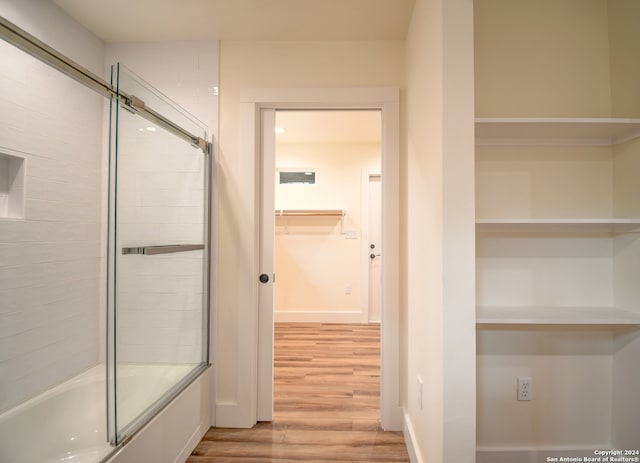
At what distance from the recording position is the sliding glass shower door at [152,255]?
1329 mm

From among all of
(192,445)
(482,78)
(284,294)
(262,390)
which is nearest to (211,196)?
(262,390)

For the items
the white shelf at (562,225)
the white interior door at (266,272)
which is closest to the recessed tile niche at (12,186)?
the white interior door at (266,272)

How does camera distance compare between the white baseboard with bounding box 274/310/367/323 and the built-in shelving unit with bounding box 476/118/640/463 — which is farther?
the white baseboard with bounding box 274/310/367/323

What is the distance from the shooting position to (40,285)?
66.3 inches

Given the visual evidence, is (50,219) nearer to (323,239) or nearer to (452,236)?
(452,236)

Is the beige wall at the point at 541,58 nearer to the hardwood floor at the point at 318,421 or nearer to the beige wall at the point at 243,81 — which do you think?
the beige wall at the point at 243,81

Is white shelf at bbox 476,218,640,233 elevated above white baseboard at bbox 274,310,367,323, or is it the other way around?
white shelf at bbox 476,218,640,233

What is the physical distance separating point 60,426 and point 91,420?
0.14m

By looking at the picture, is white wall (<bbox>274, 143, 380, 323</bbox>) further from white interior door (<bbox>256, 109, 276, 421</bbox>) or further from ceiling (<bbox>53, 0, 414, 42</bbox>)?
ceiling (<bbox>53, 0, 414, 42</bbox>)

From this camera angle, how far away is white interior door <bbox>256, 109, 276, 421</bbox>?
2.18 meters

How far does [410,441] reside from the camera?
5.90 ft

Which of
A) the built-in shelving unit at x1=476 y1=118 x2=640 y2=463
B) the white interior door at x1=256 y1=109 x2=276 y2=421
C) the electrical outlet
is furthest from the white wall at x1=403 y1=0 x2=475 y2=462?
the white interior door at x1=256 y1=109 x2=276 y2=421

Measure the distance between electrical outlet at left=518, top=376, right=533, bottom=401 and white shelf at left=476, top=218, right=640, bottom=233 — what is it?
2.43 feet

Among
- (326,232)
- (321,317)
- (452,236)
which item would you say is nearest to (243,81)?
(452,236)
